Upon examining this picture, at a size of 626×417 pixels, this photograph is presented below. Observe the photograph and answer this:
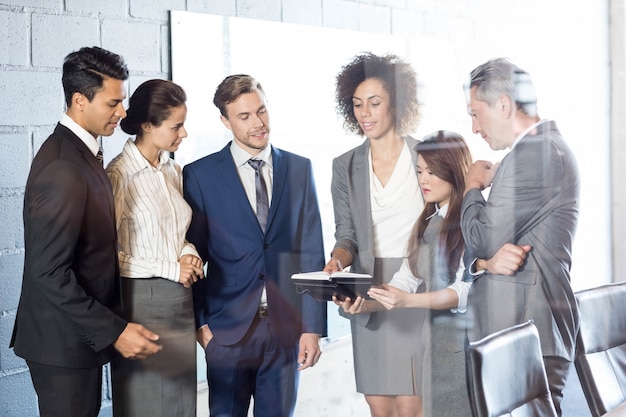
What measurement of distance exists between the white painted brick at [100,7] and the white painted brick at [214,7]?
208 millimetres

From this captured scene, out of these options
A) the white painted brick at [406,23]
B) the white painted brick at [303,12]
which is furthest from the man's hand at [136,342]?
the white painted brick at [406,23]

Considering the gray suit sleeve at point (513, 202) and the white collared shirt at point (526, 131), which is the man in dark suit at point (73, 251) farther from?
the white collared shirt at point (526, 131)

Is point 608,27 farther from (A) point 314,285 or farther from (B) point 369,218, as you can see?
(A) point 314,285

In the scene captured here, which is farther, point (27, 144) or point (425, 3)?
point (425, 3)

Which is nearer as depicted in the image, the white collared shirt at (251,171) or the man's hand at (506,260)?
the white collared shirt at (251,171)

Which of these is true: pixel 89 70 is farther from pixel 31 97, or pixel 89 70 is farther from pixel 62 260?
pixel 62 260

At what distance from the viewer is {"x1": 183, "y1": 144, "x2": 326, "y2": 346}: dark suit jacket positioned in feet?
6.64

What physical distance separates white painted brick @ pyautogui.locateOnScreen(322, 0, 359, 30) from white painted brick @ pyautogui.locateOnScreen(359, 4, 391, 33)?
26mm

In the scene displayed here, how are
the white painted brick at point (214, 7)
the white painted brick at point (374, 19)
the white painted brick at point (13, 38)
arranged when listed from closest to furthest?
1. the white painted brick at point (13, 38)
2. the white painted brick at point (214, 7)
3. the white painted brick at point (374, 19)

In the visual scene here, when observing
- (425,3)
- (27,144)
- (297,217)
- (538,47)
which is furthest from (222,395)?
(538,47)

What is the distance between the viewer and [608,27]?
284cm

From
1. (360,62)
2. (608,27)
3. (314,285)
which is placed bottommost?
(314,285)

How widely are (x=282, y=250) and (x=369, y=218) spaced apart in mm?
383

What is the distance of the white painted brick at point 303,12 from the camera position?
221cm
